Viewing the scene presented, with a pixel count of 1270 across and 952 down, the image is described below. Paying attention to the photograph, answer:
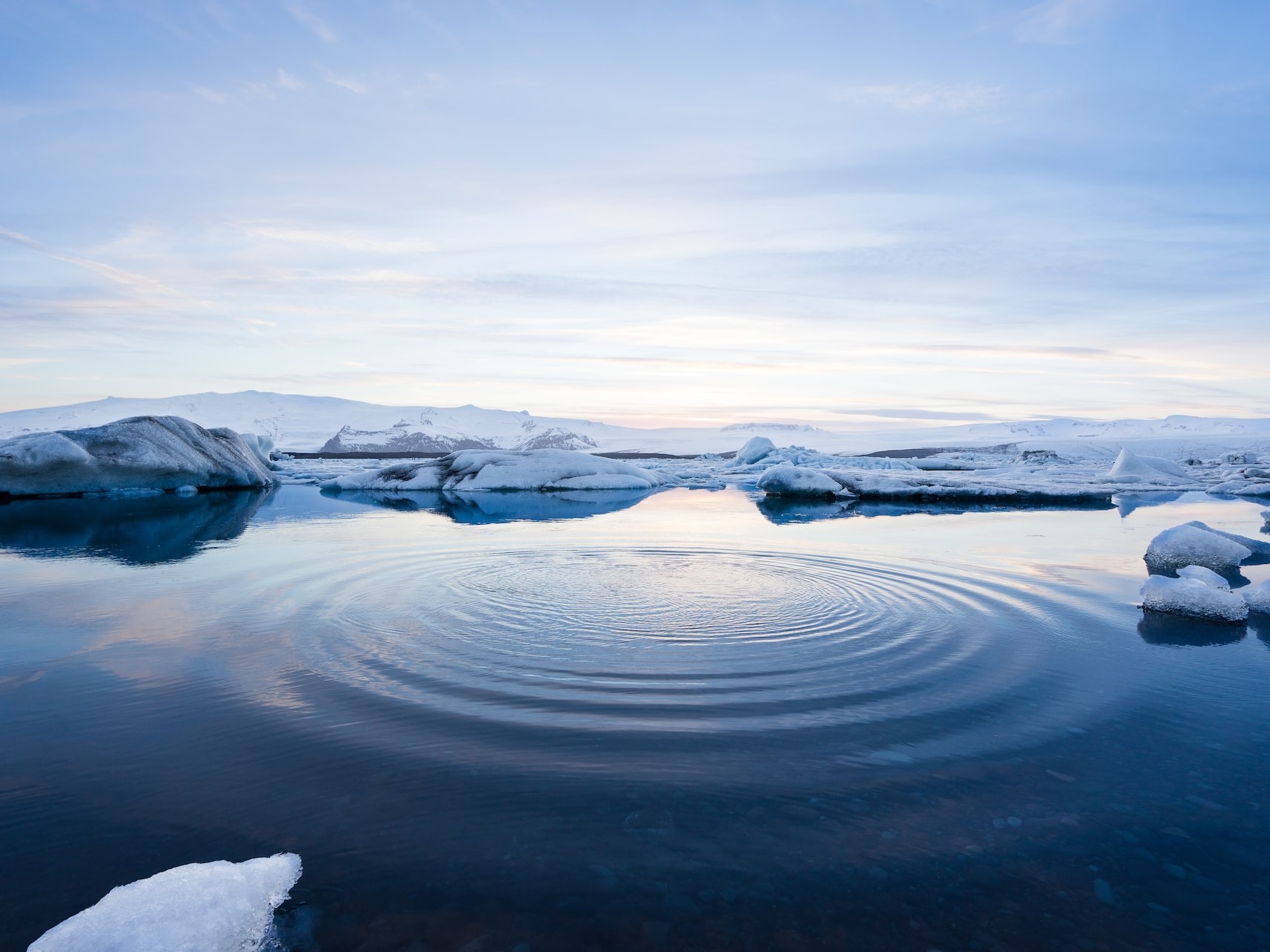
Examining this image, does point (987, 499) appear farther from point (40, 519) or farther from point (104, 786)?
point (40, 519)

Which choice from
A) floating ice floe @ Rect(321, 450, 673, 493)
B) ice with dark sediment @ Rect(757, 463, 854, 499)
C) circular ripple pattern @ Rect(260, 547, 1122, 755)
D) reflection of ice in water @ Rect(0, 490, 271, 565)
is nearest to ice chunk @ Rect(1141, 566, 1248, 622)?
circular ripple pattern @ Rect(260, 547, 1122, 755)

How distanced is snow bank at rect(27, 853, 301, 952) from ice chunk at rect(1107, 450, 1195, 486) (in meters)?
24.4

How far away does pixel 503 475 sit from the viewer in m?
18.8

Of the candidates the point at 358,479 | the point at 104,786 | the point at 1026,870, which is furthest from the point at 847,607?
the point at 358,479

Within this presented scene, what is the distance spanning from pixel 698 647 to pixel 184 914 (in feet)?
9.67

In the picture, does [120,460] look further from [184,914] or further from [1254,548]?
[1254,548]

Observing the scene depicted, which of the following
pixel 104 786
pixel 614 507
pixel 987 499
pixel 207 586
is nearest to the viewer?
pixel 104 786

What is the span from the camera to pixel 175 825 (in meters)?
2.45

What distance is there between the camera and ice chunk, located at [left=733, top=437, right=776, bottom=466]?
3094cm

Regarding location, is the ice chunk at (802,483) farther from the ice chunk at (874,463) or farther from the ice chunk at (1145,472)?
the ice chunk at (1145,472)

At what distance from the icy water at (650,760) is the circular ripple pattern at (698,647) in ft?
0.10

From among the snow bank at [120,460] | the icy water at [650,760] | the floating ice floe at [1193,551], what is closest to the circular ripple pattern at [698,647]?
the icy water at [650,760]

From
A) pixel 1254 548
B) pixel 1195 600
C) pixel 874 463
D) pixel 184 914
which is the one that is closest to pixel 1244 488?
pixel 874 463

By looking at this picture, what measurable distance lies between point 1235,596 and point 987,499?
37.4 ft
